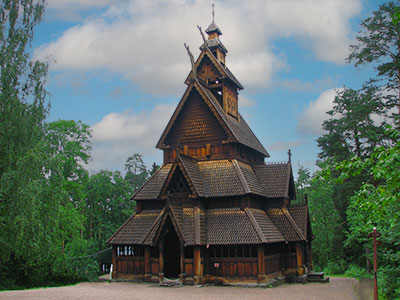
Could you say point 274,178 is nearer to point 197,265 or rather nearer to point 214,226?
point 214,226

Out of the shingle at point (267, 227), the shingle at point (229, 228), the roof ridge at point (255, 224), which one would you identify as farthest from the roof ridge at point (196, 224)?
the shingle at point (267, 227)

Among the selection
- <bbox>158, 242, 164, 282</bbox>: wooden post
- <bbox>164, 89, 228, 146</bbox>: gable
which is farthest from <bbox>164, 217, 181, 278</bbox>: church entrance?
<bbox>164, 89, 228, 146</bbox>: gable

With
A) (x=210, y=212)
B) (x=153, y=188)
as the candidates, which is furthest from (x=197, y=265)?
(x=153, y=188)

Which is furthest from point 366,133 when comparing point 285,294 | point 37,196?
point 37,196

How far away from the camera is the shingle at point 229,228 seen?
2186 centimetres

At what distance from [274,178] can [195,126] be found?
652 centimetres

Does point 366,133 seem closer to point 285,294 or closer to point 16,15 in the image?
point 285,294

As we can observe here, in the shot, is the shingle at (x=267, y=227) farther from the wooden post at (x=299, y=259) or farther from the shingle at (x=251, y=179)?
the wooden post at (x=299, y=259)

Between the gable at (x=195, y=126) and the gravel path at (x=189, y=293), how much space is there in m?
9.75

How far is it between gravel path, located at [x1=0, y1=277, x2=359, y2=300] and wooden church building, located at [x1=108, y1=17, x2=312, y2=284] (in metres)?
1.38

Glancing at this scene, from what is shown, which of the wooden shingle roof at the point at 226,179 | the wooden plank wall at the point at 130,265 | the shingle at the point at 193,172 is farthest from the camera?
the wooden plank wall at the point at 130,265

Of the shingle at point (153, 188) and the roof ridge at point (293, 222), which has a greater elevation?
the shingle at point (153, 188)

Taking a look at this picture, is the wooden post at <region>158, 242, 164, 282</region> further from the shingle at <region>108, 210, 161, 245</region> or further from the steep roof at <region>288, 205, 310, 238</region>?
the steep roof at <region>288, 205, 310, 238</region>

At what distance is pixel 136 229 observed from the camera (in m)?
24.8
